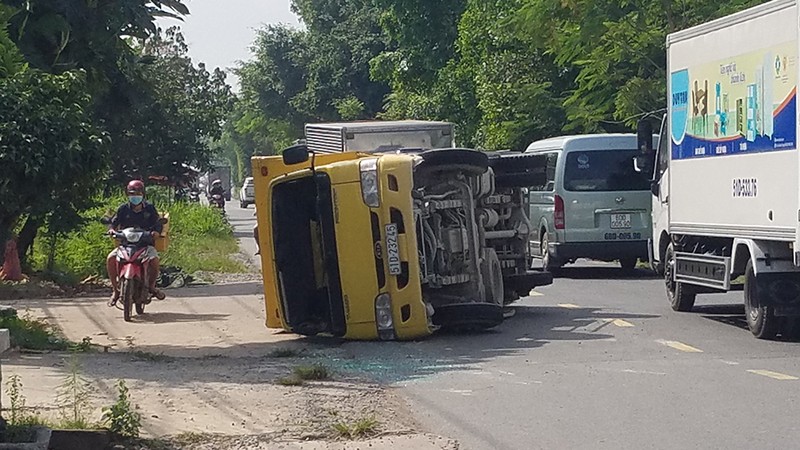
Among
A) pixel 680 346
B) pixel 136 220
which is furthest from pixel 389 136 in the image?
pixel 680 346

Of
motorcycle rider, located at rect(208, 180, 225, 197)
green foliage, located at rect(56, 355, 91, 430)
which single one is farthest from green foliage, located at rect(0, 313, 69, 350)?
motorcycle rider, located at rect(208, 180, 225, 197)

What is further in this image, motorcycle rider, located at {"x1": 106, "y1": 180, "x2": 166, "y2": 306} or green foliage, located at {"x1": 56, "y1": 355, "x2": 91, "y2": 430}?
motorcycle rider, located at {"x1": 106, "y1": 180, "x2": 166, "y2": 306}

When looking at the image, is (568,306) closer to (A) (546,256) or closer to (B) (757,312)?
(B) (757,312)

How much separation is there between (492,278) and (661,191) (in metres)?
3.31

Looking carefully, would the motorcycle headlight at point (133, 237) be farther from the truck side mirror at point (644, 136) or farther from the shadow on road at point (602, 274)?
the shadow on road at point (602, 274)

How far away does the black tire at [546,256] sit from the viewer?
854 inches

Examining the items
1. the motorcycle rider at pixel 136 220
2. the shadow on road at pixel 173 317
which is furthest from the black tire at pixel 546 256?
the motorcycle rider at pixel 136 220

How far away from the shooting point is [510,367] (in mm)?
→ 11375

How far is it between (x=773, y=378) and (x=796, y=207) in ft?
6.36

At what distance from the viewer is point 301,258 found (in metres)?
Answer: 13.6

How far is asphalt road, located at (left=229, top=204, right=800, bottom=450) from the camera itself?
8.46m

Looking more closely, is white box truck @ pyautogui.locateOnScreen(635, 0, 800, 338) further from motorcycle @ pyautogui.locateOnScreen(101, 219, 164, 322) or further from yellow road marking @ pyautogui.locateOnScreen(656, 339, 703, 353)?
motorcycle @ pyautogui.locateOnScreen(101, 219, 164, 322)

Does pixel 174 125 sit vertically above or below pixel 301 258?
above

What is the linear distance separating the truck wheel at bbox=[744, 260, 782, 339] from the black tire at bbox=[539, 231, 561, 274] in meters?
8.42
